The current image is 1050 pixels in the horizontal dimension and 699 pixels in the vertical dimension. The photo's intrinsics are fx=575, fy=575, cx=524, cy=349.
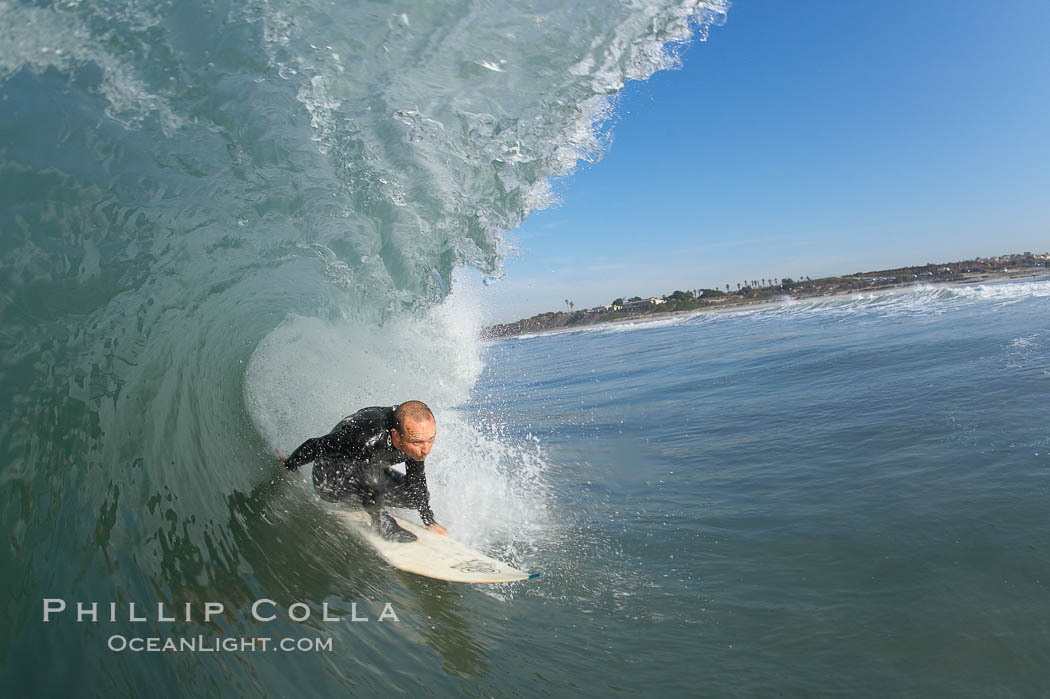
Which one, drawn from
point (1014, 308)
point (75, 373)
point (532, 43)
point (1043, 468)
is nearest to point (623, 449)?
point (1043, 468)

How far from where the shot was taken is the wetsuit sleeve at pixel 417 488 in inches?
172

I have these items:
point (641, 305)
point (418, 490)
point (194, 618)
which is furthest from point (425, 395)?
point (641, 305)

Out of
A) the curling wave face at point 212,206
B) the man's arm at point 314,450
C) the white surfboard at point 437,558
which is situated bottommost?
the white surfboard at point 437,558

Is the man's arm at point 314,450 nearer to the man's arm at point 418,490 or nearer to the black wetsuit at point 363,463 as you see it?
the black wetsuit at point 363,463

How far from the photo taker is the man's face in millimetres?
4109

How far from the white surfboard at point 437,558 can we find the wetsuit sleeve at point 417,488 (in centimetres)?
12

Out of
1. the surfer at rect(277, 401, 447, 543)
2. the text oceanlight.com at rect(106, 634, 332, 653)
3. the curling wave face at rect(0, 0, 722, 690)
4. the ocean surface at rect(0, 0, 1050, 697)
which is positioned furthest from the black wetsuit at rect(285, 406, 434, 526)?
the text oceanlight.com at rect(106, 634, 332, 653)

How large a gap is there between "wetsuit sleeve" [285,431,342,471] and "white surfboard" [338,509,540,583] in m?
0.62

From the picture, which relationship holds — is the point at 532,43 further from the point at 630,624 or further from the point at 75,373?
the point at 630,624

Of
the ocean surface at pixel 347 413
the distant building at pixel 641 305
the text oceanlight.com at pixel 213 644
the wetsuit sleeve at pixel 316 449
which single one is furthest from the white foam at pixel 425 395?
the distant building at pixel 641 305

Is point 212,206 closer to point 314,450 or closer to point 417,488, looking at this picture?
point 314,450

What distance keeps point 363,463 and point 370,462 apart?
0.05 metres

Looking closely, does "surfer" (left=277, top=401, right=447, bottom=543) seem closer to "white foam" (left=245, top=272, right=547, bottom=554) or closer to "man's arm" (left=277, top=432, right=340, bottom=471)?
"man's arm" (left=277, top=432, right=340, bottom=471)

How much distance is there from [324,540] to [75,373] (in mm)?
2105
